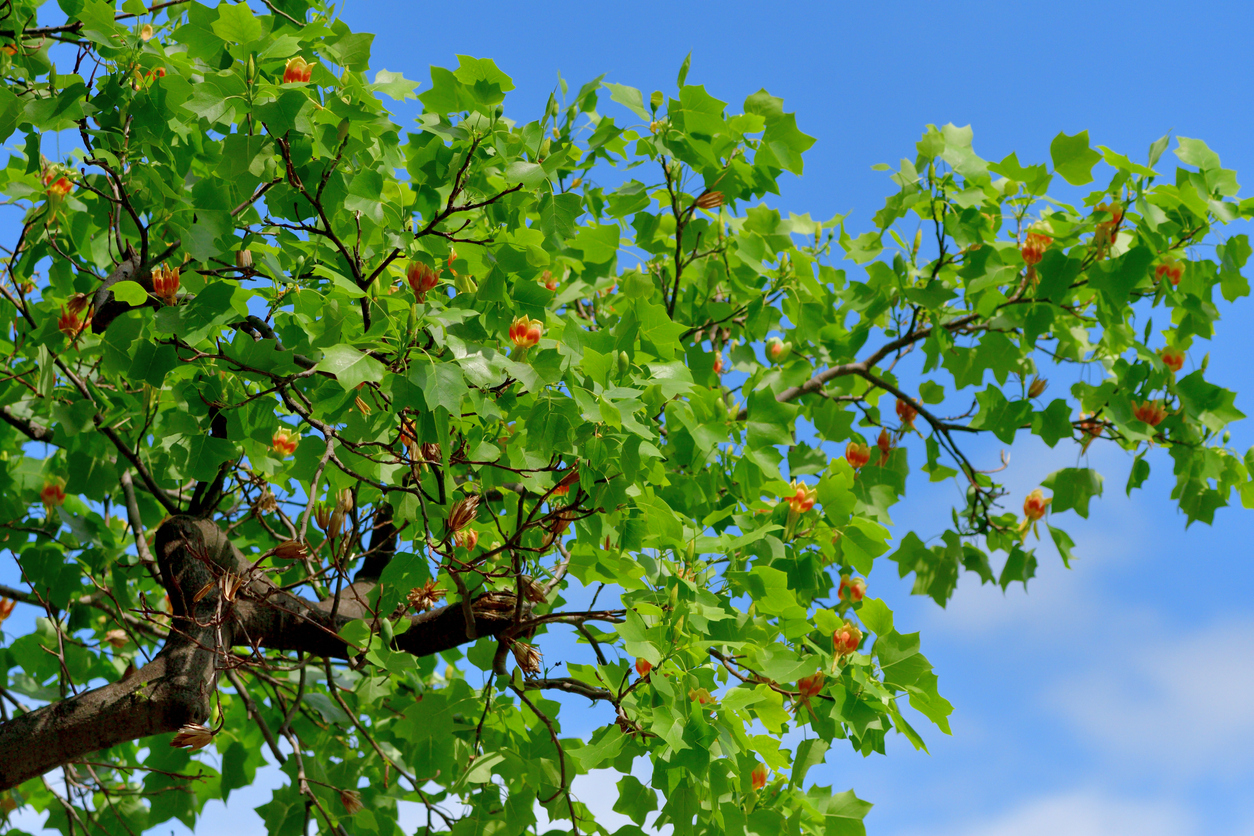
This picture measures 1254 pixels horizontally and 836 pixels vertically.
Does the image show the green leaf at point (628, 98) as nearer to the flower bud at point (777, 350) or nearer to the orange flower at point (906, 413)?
the flower bud at point (777, 350)

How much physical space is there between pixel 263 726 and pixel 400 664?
4.03 feet

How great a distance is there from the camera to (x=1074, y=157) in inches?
122

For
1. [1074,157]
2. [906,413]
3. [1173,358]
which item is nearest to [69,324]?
[906,413]

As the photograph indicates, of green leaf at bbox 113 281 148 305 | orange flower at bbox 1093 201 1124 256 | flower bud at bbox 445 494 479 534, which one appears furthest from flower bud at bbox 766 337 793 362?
green leaf at bbox 113 281 148 305

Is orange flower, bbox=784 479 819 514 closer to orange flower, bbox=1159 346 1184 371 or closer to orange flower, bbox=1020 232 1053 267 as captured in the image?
orange flower, bbox=1020 232 1053 267

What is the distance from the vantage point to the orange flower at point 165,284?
95.3 inches

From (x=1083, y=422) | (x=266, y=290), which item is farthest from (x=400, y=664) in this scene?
(x=1083, y=422)

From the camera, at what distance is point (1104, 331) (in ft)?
11.3

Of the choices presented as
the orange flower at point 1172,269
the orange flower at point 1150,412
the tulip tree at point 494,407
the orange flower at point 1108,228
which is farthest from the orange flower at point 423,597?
the orange flower at point 1172,269

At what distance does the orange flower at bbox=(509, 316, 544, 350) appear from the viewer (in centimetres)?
219

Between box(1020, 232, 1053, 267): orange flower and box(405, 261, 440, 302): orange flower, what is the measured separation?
2149 millimetres

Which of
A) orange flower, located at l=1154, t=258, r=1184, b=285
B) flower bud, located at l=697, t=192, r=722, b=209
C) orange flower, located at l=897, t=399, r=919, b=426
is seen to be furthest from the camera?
orange flower, located at l=897, t=399, r=919, b=426

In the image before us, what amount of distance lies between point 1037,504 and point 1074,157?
1.35 metres

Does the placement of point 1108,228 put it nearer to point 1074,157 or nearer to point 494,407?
point 1074,157
